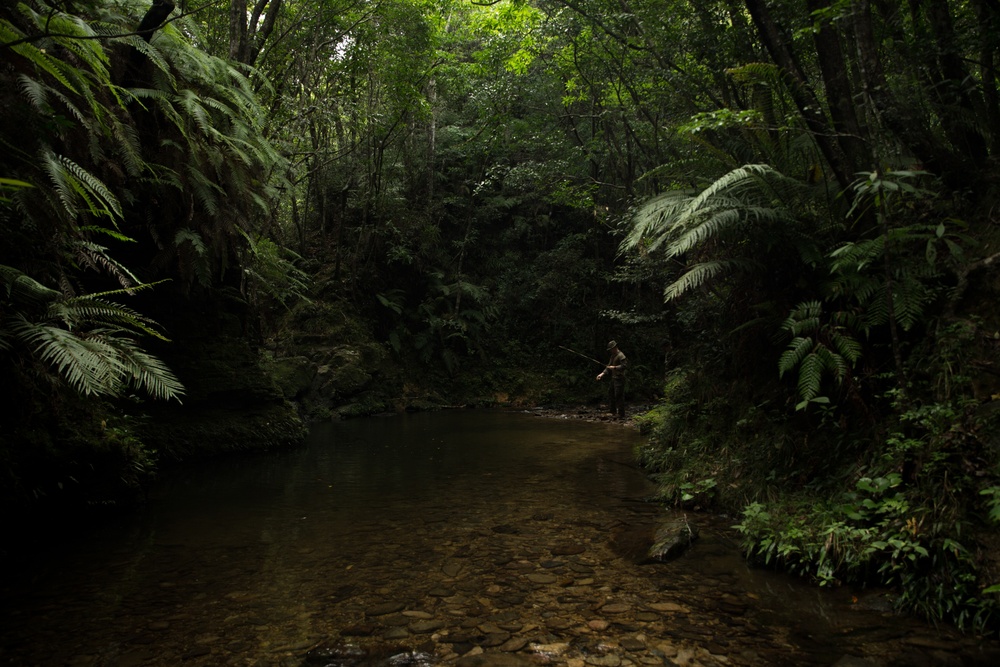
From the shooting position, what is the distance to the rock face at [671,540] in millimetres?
3605

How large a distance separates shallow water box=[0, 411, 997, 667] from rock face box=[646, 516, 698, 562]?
3.3 inches

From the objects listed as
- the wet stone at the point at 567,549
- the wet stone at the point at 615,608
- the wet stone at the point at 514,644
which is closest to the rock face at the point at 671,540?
the wet stone at the point at 567,549

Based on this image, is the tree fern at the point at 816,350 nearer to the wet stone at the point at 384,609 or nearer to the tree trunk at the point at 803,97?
the tree trunk at the point at 803,97

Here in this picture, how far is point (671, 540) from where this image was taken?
373cm

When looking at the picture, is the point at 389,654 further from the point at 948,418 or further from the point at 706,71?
the point at 706,71

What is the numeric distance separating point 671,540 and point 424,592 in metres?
1.76

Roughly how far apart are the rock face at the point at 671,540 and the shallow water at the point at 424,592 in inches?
3.3

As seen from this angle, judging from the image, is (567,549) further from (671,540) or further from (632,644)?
(632,644)

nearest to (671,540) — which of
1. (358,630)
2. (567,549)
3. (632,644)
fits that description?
(567,549)

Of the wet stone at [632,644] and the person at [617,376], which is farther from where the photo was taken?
the person at [617,376]

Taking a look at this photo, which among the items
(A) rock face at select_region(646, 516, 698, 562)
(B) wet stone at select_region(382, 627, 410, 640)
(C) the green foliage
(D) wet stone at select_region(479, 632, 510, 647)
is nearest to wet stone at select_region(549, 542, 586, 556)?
(A) rock face at select_region(646, 516, 698, 562)

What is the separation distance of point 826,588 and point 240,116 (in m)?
7.65

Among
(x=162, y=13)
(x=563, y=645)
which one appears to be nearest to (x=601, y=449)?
(x=563, y=645)

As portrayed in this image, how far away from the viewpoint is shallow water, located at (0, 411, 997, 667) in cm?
248
